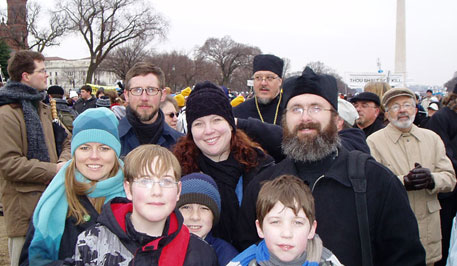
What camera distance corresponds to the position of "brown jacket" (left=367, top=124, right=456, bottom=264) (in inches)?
153

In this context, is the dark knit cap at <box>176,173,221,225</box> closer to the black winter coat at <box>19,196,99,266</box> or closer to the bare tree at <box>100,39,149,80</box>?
the black winter coat at <box>19,196,99,266</box>

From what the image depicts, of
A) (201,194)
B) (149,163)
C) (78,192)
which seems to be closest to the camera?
(149,163)

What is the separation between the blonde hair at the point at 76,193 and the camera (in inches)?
95.1

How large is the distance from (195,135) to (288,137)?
750 mm

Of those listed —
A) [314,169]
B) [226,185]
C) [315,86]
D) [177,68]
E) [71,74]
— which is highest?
[71,74]

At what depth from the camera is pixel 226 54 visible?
83.3 metres

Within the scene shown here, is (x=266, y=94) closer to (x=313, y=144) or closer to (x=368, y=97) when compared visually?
(x=368, y=97)

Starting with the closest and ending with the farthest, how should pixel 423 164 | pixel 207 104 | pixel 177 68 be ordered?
pixel 207 104
pixel 423 164
pixel 177 68

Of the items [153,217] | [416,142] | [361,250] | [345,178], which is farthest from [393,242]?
→ [416,142]

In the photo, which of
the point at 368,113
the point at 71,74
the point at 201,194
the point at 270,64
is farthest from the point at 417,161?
the point at 71,74

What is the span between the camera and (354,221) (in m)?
2.20

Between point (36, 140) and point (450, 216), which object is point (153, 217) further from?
point (450, 216)

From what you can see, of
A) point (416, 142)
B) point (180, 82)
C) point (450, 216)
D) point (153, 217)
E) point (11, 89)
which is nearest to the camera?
point (153, 217)

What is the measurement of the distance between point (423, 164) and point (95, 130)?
10.9 ft
